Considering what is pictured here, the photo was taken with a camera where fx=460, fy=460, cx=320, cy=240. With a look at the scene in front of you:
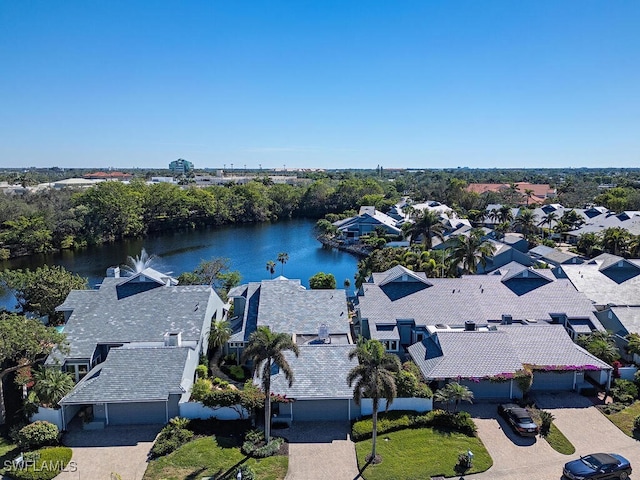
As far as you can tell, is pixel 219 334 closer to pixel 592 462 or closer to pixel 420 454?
pixel 420 454

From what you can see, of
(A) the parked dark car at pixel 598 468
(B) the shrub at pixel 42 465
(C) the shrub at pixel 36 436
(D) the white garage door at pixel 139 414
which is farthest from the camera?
(D) the white garage door at pixel 139 414

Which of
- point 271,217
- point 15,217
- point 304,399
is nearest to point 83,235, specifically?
point 15,217

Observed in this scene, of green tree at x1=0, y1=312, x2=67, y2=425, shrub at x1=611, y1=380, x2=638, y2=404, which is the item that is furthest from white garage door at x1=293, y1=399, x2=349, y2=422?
shrub at x1=611, y1=380, x2=638, y2=404

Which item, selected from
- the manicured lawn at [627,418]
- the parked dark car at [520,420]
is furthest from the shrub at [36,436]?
the manicured lawn at [627,418]

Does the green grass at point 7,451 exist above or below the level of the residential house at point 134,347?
below

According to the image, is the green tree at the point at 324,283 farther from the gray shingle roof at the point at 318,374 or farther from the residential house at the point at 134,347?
the gray shingle roof at the point at 318,374

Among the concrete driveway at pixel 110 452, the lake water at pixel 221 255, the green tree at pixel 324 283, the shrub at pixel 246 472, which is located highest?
the green tree at pixel 324 283

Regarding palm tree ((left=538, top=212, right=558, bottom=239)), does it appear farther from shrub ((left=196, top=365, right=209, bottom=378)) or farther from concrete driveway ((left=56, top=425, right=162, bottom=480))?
concrete driveway ((left=56, top=425, right=162, bottom=480))
